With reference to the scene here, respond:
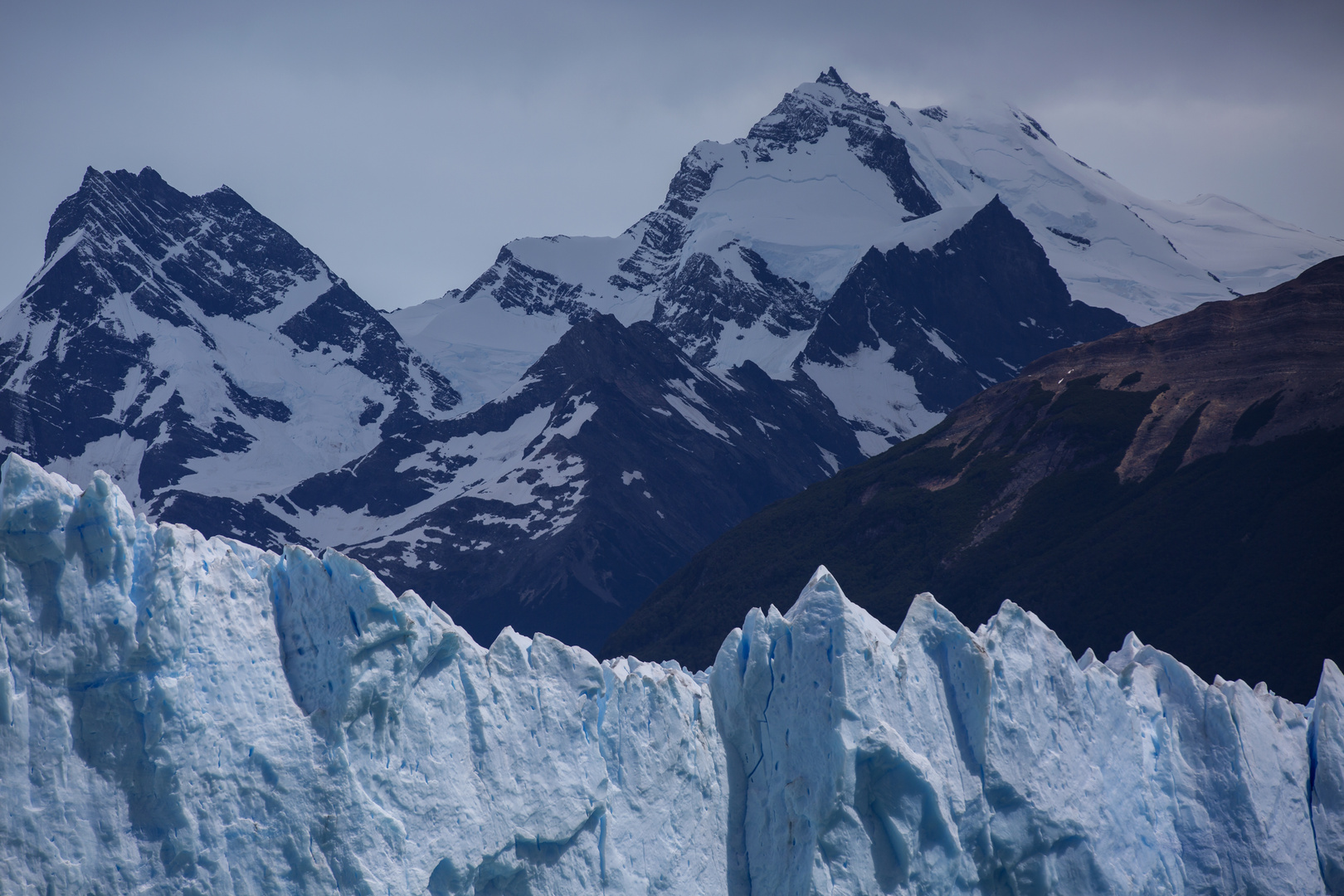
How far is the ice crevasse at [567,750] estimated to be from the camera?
121 feet

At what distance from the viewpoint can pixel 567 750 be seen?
139ft

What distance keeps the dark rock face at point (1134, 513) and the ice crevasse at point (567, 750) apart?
6603cm

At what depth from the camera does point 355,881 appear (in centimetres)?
3819

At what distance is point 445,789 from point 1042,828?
18.3 m

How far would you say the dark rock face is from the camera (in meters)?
123

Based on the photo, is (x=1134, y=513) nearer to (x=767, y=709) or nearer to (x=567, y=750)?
(x=767, y=709)

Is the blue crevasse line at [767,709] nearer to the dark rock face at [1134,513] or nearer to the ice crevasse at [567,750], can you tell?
the ice crevasse at [567,750]

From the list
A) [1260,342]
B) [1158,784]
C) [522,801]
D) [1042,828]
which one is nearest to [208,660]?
[522,801]

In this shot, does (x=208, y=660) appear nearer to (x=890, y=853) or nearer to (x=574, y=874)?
(x=574, y=874)

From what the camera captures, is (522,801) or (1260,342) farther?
(1260,342)

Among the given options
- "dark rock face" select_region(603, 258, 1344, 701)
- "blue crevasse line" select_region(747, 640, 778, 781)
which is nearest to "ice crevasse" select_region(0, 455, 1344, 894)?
"blue crevasse line" select_region(747, 640, 778, 781)

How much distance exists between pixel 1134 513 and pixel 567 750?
117 m

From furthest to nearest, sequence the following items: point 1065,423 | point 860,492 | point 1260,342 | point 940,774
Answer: point 860,492 → point 1065,423 → point 1260,342 → point 940,774

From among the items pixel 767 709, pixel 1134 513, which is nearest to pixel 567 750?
pixel 767 709
